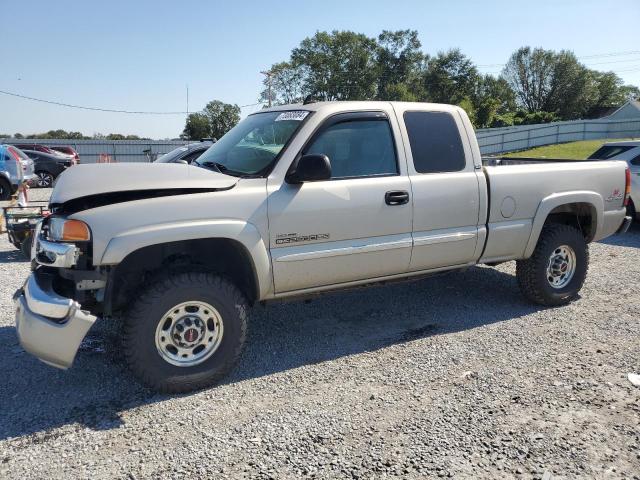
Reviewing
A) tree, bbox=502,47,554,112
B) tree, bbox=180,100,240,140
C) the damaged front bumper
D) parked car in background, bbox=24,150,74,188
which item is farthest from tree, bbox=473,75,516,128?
the damaged front bumper

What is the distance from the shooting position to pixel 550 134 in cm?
3091

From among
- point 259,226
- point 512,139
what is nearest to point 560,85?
point 512,139

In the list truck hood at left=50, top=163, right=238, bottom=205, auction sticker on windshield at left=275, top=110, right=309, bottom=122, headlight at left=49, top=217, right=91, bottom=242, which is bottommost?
headlight at left=49, top=217, right=91, bottom=242

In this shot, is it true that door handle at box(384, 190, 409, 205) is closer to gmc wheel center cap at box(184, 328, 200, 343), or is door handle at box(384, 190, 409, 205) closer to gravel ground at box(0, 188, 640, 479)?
gravel ground at box(0, 188, 640, 479)

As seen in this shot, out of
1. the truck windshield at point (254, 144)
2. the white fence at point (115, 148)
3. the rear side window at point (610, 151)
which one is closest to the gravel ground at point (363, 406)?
the truck windshield at point (254, 144)

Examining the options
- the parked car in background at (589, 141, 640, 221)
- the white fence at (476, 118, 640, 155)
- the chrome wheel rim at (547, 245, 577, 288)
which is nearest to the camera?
the chrome wheel rim at (547, 245, 577, 288)

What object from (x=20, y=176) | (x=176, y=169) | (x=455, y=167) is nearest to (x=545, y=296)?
(x=455, y=167)

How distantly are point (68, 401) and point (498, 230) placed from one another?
12.2 feet

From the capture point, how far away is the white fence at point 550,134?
2975cm

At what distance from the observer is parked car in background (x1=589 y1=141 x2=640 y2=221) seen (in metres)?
9.06

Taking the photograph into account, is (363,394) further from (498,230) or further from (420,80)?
(420,80)

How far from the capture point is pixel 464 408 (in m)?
3.33

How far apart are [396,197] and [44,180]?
17859 mm

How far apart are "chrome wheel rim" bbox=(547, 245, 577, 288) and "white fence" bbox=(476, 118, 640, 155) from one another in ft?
81.7
